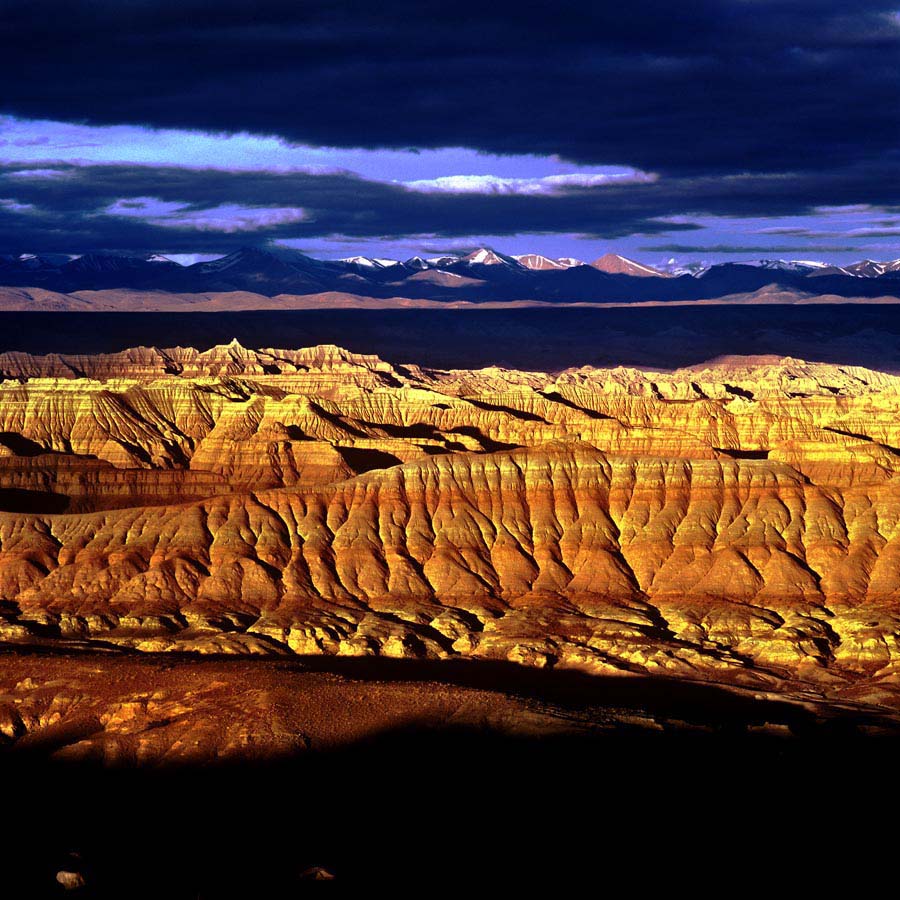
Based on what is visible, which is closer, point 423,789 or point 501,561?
point 423,789

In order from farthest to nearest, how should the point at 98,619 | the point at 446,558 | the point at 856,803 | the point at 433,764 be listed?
the point at 446,558 < the point at 98,619 < the point at 433,764 < the point at 856,803

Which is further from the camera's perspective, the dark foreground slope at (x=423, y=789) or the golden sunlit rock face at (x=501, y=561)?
the golden sunlit rock face at (x=501, y=561)

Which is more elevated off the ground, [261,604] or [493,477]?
[493,477]

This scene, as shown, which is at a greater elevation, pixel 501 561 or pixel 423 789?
pixel 423 789

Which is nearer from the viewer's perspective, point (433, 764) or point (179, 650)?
point (433, 764)

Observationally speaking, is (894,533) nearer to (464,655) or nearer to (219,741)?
(464,655)

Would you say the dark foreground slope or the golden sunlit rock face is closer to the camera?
the dark foreground slope

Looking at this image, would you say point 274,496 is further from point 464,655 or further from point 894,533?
point 894,533

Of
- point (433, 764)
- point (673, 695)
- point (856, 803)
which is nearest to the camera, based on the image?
point (856, 803)

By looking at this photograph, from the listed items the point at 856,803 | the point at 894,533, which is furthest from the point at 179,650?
the point at 894,533

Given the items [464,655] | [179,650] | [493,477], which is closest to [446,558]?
[493,477]
